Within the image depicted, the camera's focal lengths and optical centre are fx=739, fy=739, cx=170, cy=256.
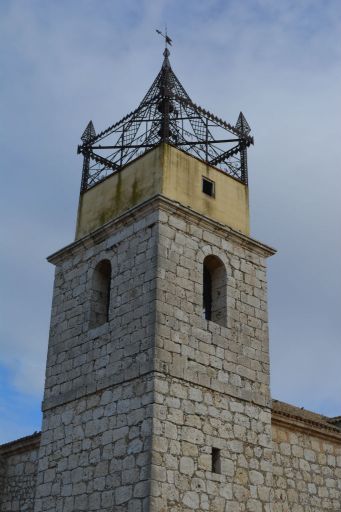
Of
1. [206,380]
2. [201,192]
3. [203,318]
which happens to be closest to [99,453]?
[206,380]

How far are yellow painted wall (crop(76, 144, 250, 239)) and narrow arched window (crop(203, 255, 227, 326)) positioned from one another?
33.2 inches

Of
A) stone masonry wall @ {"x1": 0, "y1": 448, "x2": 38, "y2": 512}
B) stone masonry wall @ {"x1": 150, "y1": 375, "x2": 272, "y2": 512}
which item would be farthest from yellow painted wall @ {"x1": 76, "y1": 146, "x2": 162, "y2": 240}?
stone masonry wall @ {"x1": 0, "y1": 448, "x2": 38, "y2": 512}

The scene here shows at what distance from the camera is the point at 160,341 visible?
36.5ft

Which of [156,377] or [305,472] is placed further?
[305,472]

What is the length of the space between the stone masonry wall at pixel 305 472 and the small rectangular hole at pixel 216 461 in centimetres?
151

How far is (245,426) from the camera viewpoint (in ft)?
39.1

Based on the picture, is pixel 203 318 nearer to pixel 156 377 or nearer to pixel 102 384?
pixel 156 377

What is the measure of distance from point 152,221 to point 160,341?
6.98 ft

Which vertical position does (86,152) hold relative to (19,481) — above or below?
above

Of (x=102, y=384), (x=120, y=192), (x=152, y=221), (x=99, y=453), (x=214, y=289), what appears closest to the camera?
(x=99, y=453)

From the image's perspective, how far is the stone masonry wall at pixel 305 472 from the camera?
40.9 ft

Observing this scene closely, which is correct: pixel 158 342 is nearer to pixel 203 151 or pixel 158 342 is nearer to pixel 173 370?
pixel 173 370

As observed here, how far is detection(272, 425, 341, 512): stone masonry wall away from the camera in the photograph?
1246 centimetres

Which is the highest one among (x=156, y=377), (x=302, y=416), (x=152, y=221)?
(x=152, y=221)
